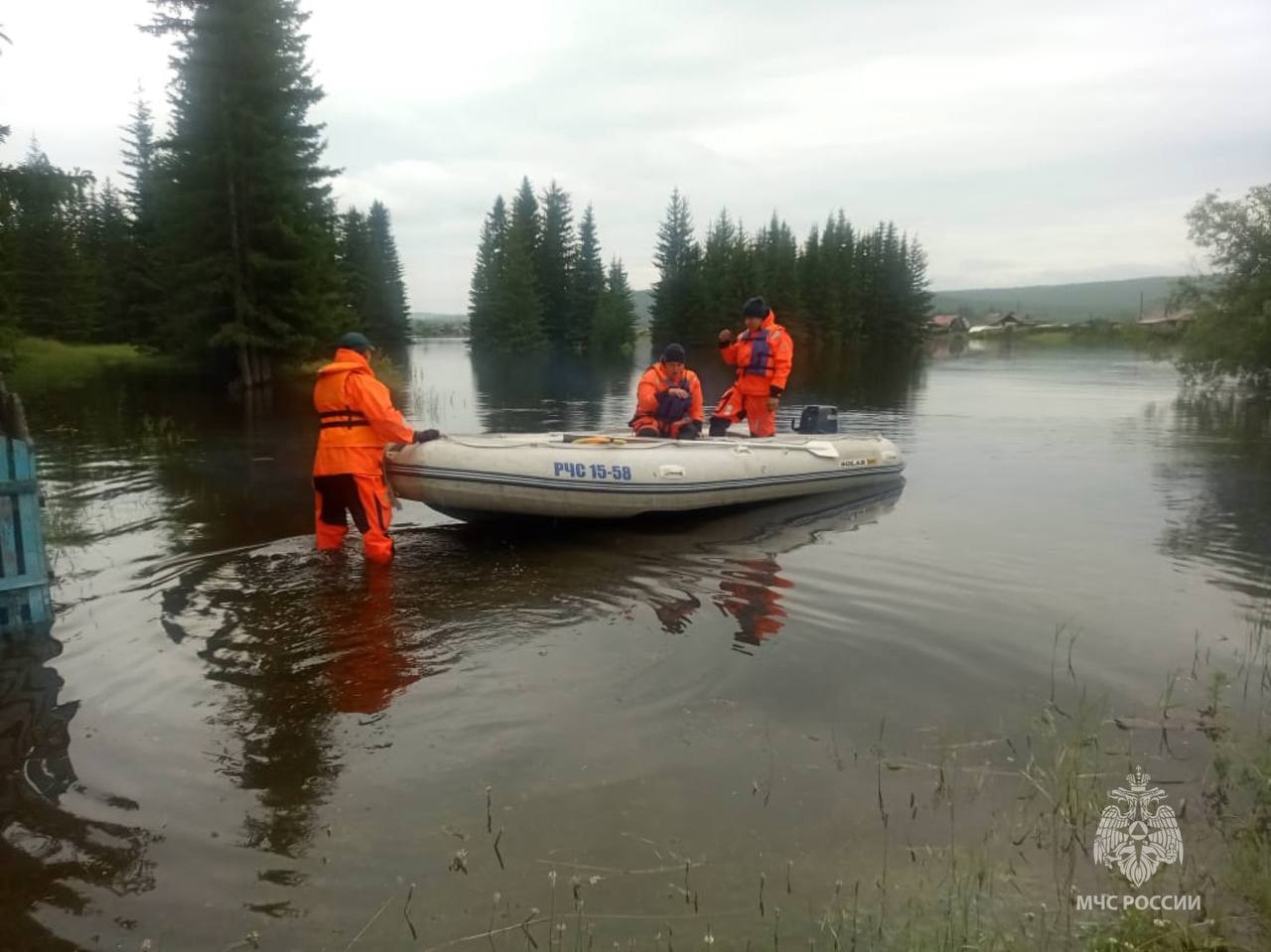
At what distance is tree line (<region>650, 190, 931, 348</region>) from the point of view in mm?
60156

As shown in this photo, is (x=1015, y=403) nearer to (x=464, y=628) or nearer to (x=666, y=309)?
(x=464, y=628)

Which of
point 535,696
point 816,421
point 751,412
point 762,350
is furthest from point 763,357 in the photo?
point 535,696

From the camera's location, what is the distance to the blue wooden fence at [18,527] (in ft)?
15.6

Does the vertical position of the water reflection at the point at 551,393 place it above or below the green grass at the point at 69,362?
below

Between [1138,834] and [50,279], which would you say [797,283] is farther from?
[1138,834]

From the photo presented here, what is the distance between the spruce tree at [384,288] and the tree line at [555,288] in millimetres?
6008

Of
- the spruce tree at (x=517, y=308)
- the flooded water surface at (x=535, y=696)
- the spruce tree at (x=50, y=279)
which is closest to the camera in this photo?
the flooded water surface at (x=535, y=696)

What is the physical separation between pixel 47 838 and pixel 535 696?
2.11 metres

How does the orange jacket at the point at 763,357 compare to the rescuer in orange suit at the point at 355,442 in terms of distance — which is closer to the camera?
the rescuer in orange suit at the point at 355,442

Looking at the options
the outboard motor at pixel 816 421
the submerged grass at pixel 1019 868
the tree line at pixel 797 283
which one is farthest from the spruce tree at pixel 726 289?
the submerged grass at pixel 1019 868

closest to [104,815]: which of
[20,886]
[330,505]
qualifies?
[20,886]

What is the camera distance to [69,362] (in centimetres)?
A: 3133

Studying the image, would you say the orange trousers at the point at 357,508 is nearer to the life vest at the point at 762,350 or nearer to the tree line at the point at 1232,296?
the life vest at the point at 762,350

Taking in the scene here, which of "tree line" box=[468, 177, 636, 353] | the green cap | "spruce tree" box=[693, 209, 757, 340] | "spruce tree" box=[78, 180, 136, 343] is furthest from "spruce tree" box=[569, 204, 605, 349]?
the green cap
